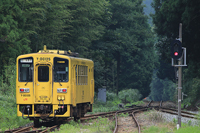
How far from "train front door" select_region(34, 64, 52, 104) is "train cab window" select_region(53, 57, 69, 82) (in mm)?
282

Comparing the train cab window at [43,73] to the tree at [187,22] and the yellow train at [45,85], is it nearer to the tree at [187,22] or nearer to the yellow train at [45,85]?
the yellow train at [45,85]

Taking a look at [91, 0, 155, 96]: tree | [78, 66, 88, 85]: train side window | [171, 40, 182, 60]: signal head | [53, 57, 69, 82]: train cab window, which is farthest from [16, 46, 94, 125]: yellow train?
[91, 0, 155, 96]: tree

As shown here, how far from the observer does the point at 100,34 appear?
39406mm

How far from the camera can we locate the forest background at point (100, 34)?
2269cm

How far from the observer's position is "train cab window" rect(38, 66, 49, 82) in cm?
1546

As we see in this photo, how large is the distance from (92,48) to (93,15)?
21.1 feet

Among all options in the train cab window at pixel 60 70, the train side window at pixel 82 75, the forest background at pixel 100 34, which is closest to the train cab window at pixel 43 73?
the train cab window at pixel 60 70

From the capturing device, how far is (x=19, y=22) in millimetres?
23734

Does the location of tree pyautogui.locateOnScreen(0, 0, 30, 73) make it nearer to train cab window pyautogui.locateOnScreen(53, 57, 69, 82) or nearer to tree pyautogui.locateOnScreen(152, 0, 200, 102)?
train cab window pyautogui.locateOnScreen(53, 57, 69, 82)

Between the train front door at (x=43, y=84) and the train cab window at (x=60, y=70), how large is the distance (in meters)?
0.28

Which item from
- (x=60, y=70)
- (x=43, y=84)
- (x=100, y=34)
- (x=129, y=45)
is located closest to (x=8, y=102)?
(x=43, y=84)

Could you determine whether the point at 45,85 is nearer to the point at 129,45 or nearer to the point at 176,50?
the point at 176,50

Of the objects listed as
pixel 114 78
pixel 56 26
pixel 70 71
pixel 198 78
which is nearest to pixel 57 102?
pixel 70 71

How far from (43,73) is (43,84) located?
53 cm
